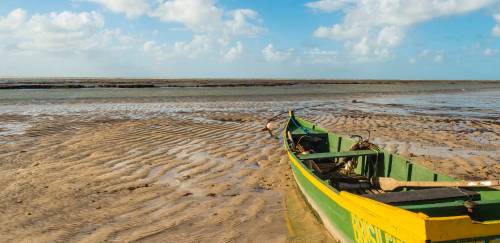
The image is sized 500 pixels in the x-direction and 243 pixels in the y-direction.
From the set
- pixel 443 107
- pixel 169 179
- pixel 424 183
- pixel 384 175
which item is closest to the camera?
pixel 424 183

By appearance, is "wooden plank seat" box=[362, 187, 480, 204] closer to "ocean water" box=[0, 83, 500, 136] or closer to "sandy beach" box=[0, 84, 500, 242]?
"sandy beach" box=[0, 84, 500, 242]

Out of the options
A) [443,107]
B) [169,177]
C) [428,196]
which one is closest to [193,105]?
[443,107]

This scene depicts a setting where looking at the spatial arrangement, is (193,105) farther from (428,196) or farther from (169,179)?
(428,196)

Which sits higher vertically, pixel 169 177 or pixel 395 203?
pixel 395 203

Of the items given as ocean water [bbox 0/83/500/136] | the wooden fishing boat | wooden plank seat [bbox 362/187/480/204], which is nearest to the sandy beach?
the wooden fishing boat

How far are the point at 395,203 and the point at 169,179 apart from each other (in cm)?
526

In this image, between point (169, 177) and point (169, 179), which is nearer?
point (169, 179)

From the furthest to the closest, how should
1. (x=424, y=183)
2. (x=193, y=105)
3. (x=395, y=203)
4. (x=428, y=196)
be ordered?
(x=193, y=105) < (x=424, y=183) < (x=428, y=196) < (x=395, y=203)

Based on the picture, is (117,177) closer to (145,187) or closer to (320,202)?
(145,187)

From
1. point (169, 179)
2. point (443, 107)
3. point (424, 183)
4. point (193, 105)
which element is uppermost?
point (424, 183)

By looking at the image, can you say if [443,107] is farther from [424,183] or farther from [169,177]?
[424,183]

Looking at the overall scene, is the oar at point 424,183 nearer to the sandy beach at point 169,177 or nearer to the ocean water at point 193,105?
the sandy beach at point 169,177

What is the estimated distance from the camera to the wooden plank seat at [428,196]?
473cm

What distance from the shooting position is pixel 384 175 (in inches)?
297
